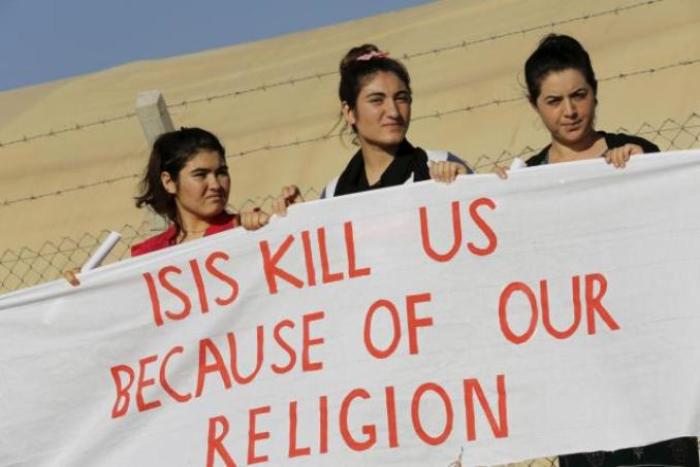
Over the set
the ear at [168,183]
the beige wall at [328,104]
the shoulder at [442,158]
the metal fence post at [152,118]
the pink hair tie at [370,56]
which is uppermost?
the beige wall at [328,104]

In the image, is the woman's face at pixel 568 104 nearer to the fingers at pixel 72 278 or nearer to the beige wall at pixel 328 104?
the fingers at pixel 72 278

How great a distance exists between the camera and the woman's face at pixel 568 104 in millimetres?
6367

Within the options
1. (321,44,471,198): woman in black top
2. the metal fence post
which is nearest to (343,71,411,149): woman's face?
(321,44,471,198): woman in black top

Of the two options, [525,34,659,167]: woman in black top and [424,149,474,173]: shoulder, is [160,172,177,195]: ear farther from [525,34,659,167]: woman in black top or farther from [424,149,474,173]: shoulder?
[525,34,659,167]: woman in black top

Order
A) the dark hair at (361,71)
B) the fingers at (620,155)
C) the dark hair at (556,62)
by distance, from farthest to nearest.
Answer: the dark hair at (361,71)
the dark hair at (556,62)
the fingers at (620,155)

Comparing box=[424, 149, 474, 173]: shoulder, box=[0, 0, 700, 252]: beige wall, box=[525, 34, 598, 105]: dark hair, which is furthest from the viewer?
box=[0, 0, 700, 252]: beige wall

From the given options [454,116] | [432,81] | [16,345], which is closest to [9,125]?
[432,81]

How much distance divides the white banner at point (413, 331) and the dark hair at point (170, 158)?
0.78ft

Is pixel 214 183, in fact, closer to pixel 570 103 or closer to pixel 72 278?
pixel 72 278

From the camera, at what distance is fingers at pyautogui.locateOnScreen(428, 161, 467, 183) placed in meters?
6.54

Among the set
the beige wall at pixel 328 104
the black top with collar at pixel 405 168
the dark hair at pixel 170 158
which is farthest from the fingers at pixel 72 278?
the beige wall at pixel 328 104

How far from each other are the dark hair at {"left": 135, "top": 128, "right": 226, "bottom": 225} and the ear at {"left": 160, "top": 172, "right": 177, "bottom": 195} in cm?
1

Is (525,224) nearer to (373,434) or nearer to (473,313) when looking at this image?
(473,313)

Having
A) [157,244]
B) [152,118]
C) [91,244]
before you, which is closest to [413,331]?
[157,244]
